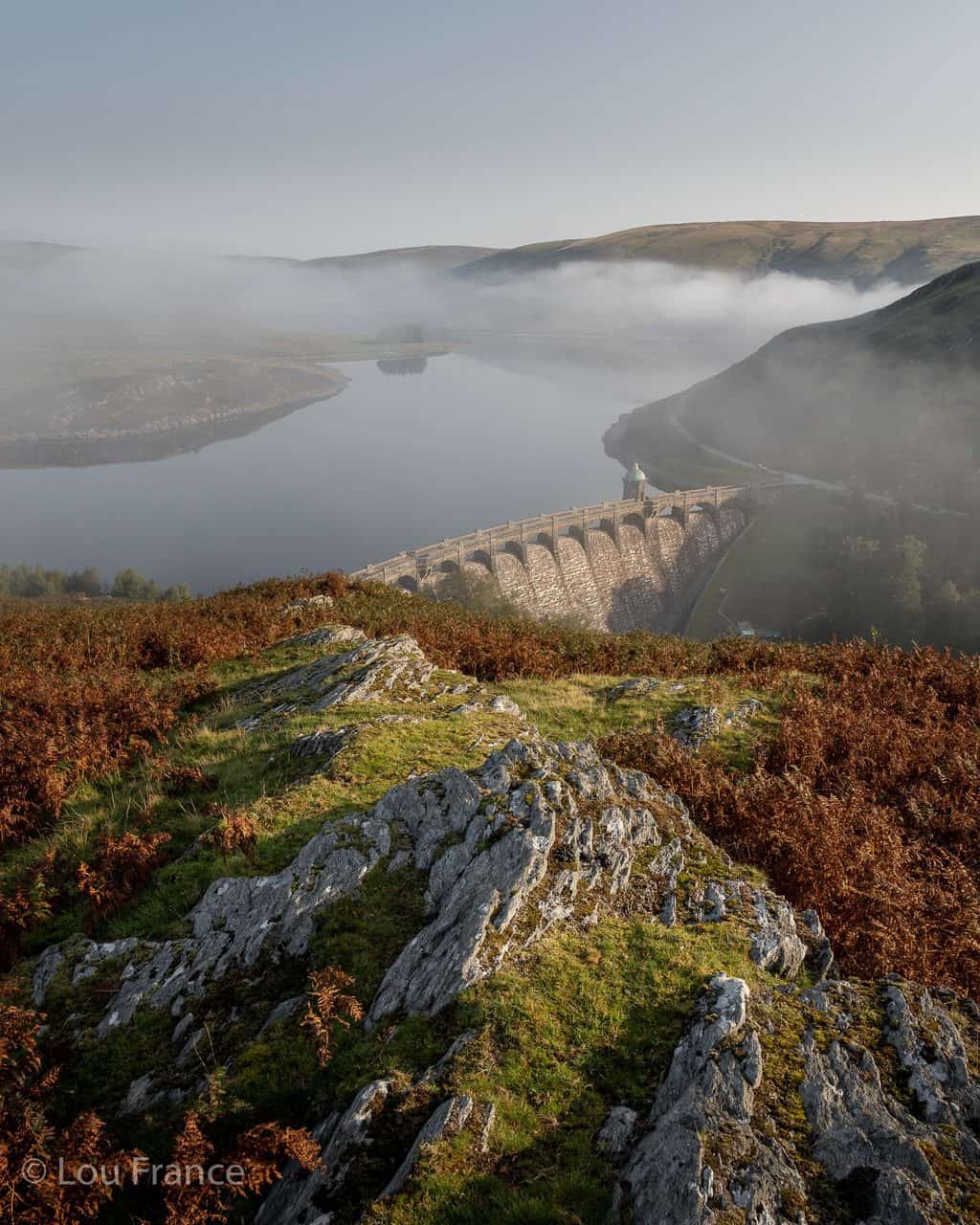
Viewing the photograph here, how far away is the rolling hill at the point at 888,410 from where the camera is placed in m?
130

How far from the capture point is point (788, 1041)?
6.29 meters

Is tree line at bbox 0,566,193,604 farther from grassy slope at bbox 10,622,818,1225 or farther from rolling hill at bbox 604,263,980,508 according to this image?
rolling hill at bbox 604,263,980,508

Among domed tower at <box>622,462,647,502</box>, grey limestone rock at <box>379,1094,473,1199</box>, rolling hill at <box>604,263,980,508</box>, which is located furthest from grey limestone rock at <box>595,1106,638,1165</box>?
rolling hill at <box>604,263,980,508</box>

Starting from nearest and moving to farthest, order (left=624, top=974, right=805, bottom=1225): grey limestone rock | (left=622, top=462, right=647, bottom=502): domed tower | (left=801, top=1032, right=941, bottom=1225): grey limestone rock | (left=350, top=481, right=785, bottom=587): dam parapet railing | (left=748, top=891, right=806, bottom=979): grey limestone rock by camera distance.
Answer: (left=624, top=974, right=805, bottom=1225): grey limestone rock → (left=801, top=1032, right=941, bottom=1225): grey limestone rock → (left=748, top=891, right=806, bottom=979): grey limestone rock → (left=350, top=481, right=785, bottom=587): dam parapet railing → (left=622, top=462, right=647, bottom=502): domed tower

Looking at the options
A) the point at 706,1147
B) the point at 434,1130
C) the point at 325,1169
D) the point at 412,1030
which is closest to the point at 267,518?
the point at 412,1030

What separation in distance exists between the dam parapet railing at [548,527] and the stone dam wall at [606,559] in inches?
6.1

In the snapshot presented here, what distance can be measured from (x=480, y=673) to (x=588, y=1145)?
1412 cm

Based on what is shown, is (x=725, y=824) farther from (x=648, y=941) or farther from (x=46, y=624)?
(x=46, y=624)

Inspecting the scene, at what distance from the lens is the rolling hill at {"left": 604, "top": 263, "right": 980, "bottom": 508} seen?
5133 inches

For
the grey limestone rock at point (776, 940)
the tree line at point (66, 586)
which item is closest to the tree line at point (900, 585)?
the grey limestone rock at point (776, 940)

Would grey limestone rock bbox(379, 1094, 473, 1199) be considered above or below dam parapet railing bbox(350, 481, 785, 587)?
above

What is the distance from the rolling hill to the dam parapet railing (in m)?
22.2

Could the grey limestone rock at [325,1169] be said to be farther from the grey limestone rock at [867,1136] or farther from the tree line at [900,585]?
the tree line at [900,585]

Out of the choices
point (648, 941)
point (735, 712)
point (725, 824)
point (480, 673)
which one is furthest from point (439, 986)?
point (480, 673)
